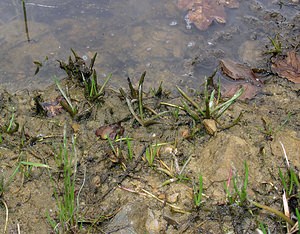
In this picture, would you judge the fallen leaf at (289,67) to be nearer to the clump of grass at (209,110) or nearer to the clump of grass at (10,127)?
the clump of grass at (209,110)

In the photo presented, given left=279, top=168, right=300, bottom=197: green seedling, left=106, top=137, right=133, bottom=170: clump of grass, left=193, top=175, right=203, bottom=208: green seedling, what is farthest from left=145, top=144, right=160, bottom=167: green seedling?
left=279, top=168, right=300, bottom=197: green seedling

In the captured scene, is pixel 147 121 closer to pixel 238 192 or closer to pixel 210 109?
pixel 210 109

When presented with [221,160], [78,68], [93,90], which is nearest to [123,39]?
[78,68]

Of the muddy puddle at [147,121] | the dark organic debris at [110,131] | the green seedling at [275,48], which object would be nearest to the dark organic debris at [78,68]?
the muddy puddle at [147,121]

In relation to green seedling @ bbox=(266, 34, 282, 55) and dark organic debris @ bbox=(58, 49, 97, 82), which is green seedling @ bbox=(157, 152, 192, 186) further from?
green seedling @ bbox=(266, 34, 282, 55)

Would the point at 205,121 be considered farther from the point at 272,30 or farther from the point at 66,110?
the point at 272,30
